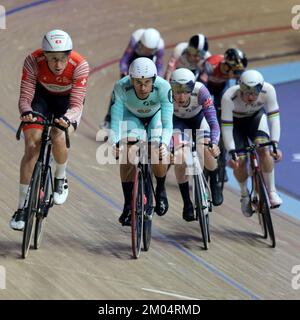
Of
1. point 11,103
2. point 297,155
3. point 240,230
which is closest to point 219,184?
point 240,230

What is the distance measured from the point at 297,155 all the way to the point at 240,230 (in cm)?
237

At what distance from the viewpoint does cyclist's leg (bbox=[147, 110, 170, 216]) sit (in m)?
6.10

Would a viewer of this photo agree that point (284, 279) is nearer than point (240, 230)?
Yes

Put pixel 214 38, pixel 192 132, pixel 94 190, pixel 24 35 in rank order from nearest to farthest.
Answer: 1. pixel 192 132
2. pixel 94 190
3. pixel 24 35
4. pixel 214 38

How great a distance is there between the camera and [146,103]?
6184 mm

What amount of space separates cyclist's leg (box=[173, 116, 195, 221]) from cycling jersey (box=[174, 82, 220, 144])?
132mm

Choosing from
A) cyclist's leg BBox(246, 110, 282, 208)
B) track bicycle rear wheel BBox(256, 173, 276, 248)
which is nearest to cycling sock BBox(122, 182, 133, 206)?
track bicycle rear wheel BBox(256, 173, 276, 248)

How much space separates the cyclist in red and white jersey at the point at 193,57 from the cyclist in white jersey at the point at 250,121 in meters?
1.67

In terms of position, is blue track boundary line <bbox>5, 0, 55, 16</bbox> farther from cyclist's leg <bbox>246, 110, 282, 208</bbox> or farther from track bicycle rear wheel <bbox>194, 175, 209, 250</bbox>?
track bicycle rear wheel <bbox>194, 175, 209, 250</bbox>

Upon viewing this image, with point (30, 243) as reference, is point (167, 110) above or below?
above

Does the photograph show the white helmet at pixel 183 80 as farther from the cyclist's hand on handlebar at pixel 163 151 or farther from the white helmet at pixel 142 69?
the cyclist's hand on handlebar at pixel 163 151

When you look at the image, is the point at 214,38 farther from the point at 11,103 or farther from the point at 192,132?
the point at 192,132

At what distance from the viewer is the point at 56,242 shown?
6.44 m

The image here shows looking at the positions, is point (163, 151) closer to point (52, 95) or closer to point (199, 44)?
point (52, 95)
